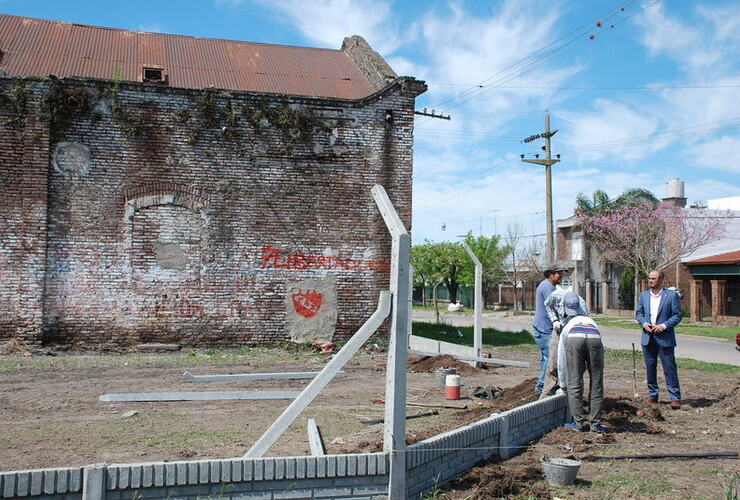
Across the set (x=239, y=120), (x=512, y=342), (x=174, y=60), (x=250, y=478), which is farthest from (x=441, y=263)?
(x=250, y=478)

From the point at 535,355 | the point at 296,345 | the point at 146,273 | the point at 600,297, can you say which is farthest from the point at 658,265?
the point at 146,273

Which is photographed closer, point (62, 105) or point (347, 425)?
point (347, 425)

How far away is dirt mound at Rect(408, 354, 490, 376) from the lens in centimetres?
1235

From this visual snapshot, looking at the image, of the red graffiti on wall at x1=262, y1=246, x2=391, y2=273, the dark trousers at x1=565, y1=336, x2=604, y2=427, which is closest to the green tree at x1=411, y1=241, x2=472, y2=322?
the red graffiti on wall at x1=262, y1=246, x2=391, y2=273

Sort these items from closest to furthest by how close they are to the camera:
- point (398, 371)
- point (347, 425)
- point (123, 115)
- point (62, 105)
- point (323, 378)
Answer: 1. point (398, 371)
2. point (323, 378)
3. point (347, 425)
4. point (62, 105)
5. point (123, 115)

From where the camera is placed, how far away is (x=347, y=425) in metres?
7.31

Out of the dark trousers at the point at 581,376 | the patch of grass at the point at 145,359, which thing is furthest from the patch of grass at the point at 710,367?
the patch of grass at the point at 145,359

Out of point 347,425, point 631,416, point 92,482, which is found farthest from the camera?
point 631,416

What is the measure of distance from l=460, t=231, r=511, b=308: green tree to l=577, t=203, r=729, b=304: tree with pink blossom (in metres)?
15.1

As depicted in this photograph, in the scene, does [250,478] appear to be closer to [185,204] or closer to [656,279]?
[656,279]

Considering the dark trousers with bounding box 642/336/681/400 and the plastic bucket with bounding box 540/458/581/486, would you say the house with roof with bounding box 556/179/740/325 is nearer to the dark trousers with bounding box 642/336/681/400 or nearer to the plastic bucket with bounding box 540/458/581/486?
the dark trousers with bounding box 642/336/681/400

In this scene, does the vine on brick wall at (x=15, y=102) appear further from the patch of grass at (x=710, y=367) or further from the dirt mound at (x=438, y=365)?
the patch of grass at (x=710, y=367)

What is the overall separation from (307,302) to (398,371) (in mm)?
10716

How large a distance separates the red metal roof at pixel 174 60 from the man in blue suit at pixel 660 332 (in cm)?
1006
